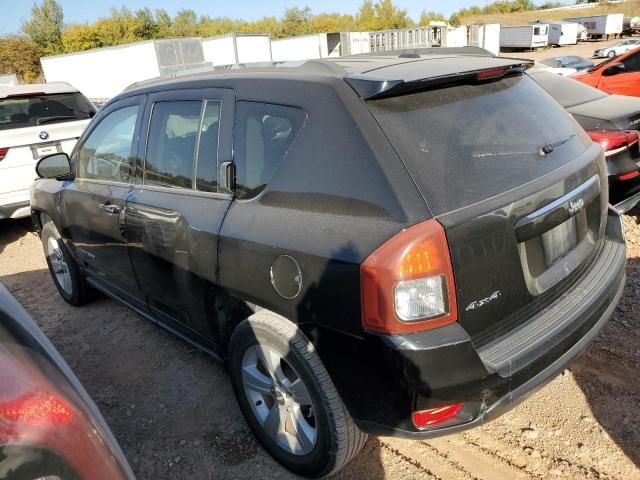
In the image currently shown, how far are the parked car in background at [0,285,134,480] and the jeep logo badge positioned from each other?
191 centimetres

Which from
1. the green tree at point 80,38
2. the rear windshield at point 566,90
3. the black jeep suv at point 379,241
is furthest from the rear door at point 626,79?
the green tree at point 80,38

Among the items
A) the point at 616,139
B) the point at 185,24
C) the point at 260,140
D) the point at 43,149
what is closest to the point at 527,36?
the point at 185,24

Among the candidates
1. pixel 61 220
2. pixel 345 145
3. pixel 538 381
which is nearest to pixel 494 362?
pixel 538 381

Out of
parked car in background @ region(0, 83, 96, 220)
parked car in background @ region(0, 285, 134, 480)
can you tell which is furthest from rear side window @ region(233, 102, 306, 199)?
parked car in background @ region(0, 83, 96, 220)

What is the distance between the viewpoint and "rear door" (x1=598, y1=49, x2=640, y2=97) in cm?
740

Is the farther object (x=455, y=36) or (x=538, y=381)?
(x=455, y=36)

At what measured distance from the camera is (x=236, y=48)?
2262cm

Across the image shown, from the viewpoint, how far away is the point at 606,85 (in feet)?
25.5

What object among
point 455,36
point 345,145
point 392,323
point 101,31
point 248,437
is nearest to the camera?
point 392,323

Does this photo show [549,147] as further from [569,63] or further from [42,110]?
[569,63]

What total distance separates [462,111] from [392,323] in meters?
0.97

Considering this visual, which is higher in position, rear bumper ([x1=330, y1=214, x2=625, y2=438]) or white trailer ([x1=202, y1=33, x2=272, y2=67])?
white trailer ([x1=202, y1=33, x2=272, y2=67])

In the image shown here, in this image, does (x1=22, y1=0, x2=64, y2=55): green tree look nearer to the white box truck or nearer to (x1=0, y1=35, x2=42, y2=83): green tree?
(x1=0, y1=35, x2=42, y2=83): green tree

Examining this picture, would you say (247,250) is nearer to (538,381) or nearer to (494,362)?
(494,362)
